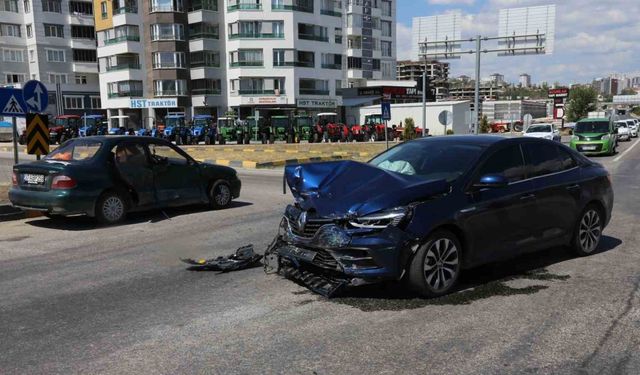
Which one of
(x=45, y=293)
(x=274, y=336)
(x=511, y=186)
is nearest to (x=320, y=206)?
(x=274, y=336)

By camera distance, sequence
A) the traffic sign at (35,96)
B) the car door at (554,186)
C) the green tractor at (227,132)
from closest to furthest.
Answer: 1. the car door at (554,186)
2. the traffic sign at (35,96)
3. the green tractor at (227,132)

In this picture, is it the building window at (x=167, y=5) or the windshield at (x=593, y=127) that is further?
the building window at (x=167, y=5)

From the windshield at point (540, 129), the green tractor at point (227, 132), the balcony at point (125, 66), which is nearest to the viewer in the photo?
the windshield at point (540, 129)

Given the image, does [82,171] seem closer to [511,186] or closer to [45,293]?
[45,293]

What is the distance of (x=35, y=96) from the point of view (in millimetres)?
12672

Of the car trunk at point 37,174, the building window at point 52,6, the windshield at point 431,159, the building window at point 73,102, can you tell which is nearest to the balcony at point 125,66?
the building window at point 73,102

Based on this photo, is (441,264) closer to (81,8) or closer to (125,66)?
(125,66)

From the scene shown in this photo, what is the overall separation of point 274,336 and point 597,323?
106 inches

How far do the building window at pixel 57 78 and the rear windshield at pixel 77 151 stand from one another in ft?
224

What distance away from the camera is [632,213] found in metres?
10.2

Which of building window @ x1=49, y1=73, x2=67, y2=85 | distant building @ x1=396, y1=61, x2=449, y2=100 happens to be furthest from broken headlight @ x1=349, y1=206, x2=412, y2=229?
distant building @ x1=396, y1=61, x2=449, y2=100

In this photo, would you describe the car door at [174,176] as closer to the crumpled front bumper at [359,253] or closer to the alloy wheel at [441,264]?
the crumpled front bumper at [359,253]

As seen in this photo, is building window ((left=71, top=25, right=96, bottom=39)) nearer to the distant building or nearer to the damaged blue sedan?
the damaged blue sedan

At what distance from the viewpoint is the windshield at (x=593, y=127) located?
2638cm
